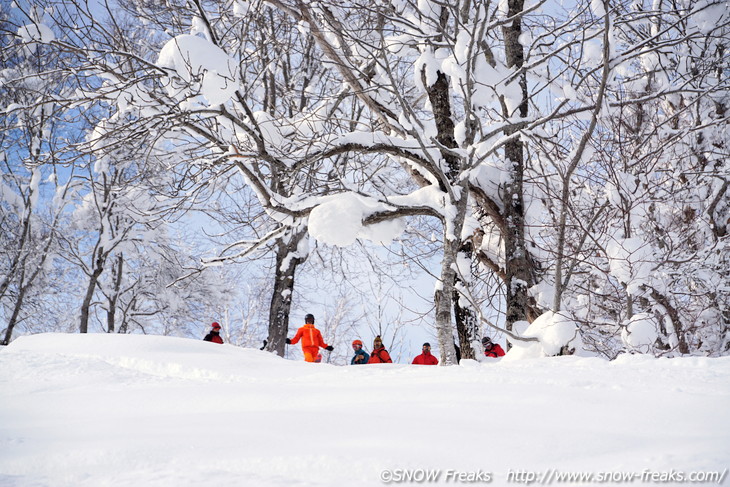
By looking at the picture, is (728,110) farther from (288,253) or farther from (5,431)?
(5,431)

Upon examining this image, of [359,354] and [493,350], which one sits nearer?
[493,350]

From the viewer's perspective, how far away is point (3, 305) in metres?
14.2

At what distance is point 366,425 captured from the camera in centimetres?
185

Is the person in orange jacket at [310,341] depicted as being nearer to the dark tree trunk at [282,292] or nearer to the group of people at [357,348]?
the group of people at [357,348]

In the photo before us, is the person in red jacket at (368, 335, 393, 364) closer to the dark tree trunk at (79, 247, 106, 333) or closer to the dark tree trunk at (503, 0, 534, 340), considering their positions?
the dark tree trunk at (503, 0, 534, 340)

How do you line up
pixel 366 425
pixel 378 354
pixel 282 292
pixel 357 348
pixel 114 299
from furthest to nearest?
pixel 114 299 < pixel 282 292 < pixel 357 348 < pixel 378 354 < pixel 366 425

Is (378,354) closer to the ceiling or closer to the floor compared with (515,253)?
closer to the floor

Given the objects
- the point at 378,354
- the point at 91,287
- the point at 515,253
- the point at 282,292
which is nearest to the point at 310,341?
the point at 378,354

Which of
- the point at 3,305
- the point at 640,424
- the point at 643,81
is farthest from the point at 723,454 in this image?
the point at 3,305

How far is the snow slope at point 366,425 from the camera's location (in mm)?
1499

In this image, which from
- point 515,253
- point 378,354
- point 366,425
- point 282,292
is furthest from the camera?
point 282,292

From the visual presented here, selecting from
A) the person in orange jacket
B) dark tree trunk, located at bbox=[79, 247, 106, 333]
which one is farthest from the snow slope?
dark tree trunk, located at bbox=[79, 247, 106, 333]

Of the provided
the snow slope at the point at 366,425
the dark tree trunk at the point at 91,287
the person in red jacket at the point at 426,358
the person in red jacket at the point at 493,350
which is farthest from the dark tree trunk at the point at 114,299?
the snow slope at the point at 366,425

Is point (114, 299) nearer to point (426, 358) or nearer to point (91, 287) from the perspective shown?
point (91, 287)
